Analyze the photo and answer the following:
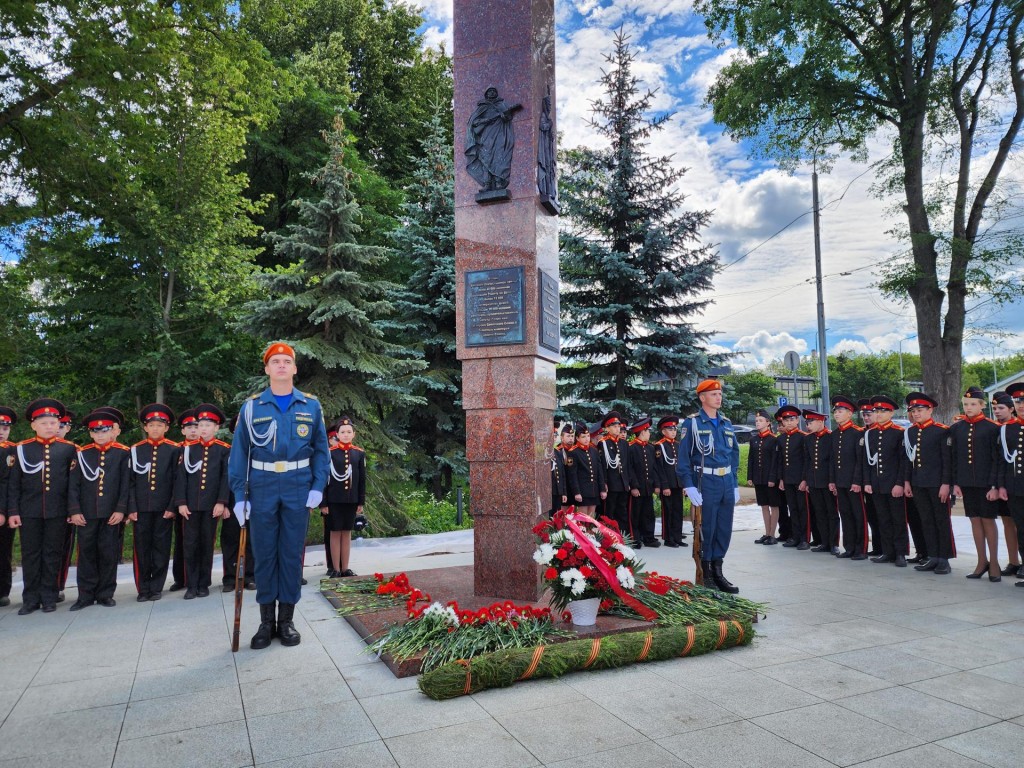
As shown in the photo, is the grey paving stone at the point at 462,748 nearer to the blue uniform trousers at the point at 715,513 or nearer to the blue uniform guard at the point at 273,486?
the blue uniform guard at the point at 273,486

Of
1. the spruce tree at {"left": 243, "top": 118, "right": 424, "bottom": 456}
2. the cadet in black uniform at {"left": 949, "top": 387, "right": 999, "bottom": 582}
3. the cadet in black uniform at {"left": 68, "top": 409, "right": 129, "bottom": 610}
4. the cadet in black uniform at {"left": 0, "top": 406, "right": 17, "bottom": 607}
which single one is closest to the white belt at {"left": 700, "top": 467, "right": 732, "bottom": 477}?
the cadet in black uniform at {"left": 949, "top": 387, "right": 999, "bottom": 582}

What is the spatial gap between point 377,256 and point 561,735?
1012 cm

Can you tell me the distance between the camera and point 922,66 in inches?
631

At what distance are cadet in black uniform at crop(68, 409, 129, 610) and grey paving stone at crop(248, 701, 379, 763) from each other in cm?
388

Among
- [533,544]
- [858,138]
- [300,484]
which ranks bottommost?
[533,544]

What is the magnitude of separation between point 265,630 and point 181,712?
127 cm

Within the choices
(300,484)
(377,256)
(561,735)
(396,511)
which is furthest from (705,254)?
(561,735)

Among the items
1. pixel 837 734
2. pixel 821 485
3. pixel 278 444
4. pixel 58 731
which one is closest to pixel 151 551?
pixel 278 444

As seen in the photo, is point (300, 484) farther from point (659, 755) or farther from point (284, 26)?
point (284, 26)

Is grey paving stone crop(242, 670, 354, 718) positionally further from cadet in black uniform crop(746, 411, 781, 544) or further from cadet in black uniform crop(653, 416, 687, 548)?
cadet in black uniform crop(746, 411, 781, 544)

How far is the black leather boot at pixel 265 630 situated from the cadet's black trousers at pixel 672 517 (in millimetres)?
7037

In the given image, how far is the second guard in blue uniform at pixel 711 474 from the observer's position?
6.67 meters

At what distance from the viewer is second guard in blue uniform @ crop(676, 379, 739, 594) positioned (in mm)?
6668

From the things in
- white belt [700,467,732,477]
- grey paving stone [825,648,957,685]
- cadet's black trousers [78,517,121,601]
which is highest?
white belt [700,467,732,477]
